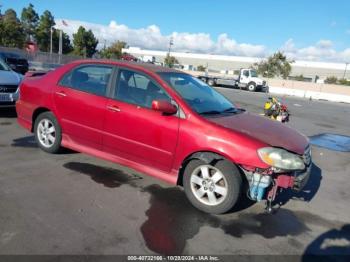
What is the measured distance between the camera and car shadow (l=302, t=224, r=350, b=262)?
359 centimetres

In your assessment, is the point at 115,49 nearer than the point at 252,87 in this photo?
No

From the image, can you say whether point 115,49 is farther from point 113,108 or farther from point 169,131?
point 169,131

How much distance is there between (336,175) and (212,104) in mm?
3001

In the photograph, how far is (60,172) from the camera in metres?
5.24

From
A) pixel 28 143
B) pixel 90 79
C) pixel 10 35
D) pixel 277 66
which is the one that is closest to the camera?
pixel 90 79

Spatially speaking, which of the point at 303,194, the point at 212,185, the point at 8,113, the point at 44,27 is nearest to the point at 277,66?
the point at 44,27

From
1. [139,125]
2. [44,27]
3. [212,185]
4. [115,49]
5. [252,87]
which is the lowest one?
[252,87]

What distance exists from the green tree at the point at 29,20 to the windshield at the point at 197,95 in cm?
8230

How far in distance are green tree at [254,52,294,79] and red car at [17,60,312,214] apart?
54.9 m

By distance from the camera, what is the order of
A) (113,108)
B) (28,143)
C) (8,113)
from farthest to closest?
(8,113)
(28,143)
(113,108)

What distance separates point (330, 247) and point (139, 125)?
2.64m

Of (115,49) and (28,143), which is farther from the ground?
(115,49)

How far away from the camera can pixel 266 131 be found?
Answer: 15.2ft

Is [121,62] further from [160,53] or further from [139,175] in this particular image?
[160,53]
